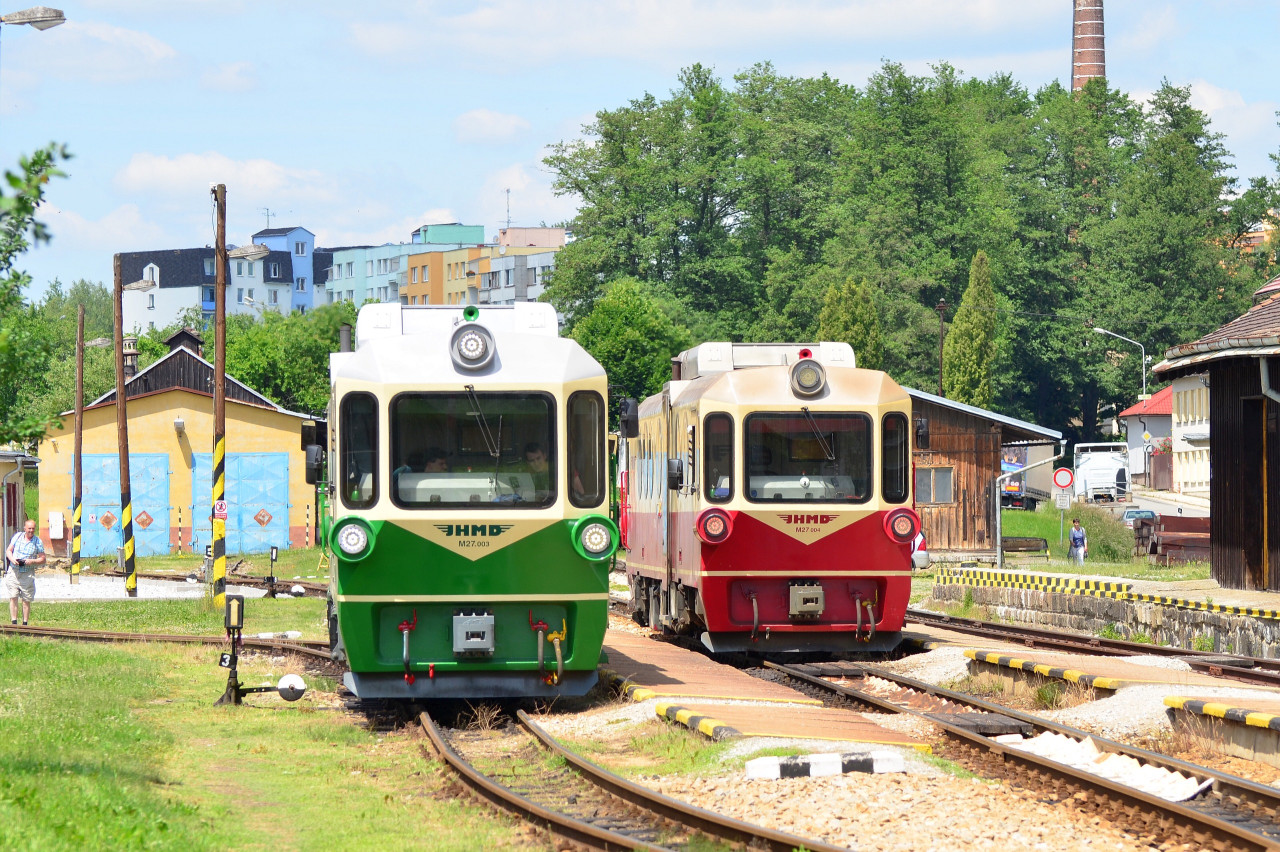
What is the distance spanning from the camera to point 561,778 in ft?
35.2

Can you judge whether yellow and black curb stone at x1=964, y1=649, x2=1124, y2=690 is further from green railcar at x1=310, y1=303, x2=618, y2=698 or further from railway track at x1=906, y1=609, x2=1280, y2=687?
green railcar at x1=310, y1=303, x2=618, y2=698

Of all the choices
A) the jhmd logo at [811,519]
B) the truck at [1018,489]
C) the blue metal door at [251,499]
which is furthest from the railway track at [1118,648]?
the truck at [1018,489]

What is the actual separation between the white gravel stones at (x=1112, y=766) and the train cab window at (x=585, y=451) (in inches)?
147

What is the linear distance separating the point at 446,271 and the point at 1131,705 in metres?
117

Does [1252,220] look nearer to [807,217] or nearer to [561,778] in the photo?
[807,217]

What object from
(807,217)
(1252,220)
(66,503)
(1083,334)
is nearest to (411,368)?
(66,503)

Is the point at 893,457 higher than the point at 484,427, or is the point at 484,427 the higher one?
the point at 484,427

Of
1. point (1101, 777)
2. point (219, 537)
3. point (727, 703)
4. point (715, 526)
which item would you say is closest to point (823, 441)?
point (715, 526)

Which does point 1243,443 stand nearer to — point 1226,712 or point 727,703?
point 727,703


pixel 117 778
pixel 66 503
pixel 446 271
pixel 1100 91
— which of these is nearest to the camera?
pixel 117 778

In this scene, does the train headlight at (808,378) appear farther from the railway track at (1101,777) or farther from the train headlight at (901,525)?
the railway track at (1101,777)

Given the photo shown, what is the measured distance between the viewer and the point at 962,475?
4862 cm

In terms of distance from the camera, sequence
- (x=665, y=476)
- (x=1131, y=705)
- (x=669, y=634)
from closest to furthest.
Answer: (x=1131, y=705)
(x=665, y=476)
(x=669, y=634)

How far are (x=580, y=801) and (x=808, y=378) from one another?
7.93m
